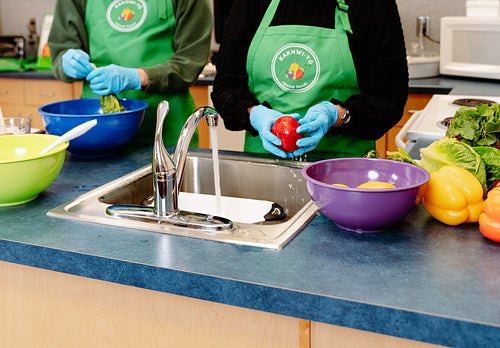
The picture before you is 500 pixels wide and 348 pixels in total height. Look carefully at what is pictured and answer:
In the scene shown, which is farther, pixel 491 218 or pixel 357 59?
pixel 357 59

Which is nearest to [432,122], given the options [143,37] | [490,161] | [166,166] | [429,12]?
[490,161]

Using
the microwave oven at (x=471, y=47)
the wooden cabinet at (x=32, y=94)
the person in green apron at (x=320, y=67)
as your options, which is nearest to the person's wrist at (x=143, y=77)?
the person in green apron at (x=320, y=67)

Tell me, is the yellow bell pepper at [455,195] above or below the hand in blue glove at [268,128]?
below

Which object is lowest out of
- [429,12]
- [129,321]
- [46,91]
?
[129,321]

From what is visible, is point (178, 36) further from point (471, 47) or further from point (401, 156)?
point (471, 47)

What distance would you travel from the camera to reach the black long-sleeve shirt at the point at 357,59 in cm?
148

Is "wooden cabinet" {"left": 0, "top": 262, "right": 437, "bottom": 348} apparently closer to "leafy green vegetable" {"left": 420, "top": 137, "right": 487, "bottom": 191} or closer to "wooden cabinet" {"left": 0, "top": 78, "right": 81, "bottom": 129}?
"leafy green vegetable" {"left": 420, "top": 137, "right": 487, "bottom": 191}

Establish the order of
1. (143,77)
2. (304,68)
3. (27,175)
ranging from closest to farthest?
(27,175) → (304,68) → (143,77)

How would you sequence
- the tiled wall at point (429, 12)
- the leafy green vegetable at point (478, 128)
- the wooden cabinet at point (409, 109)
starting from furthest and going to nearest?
the tiled wall at point (429, 12), the wooden cabinet at point (409, 109), the leafy green vegetable at point (478, 128)

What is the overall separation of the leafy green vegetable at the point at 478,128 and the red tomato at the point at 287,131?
357 millimetres

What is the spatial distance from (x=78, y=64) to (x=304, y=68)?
70 cm

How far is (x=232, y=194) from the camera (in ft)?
5.10

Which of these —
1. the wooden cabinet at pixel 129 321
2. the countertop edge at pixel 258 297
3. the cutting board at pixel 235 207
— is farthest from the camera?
the cutting board at pixel 235 207

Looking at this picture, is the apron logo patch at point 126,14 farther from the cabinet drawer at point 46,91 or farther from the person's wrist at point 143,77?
the cabinet drawer at point 46,91
